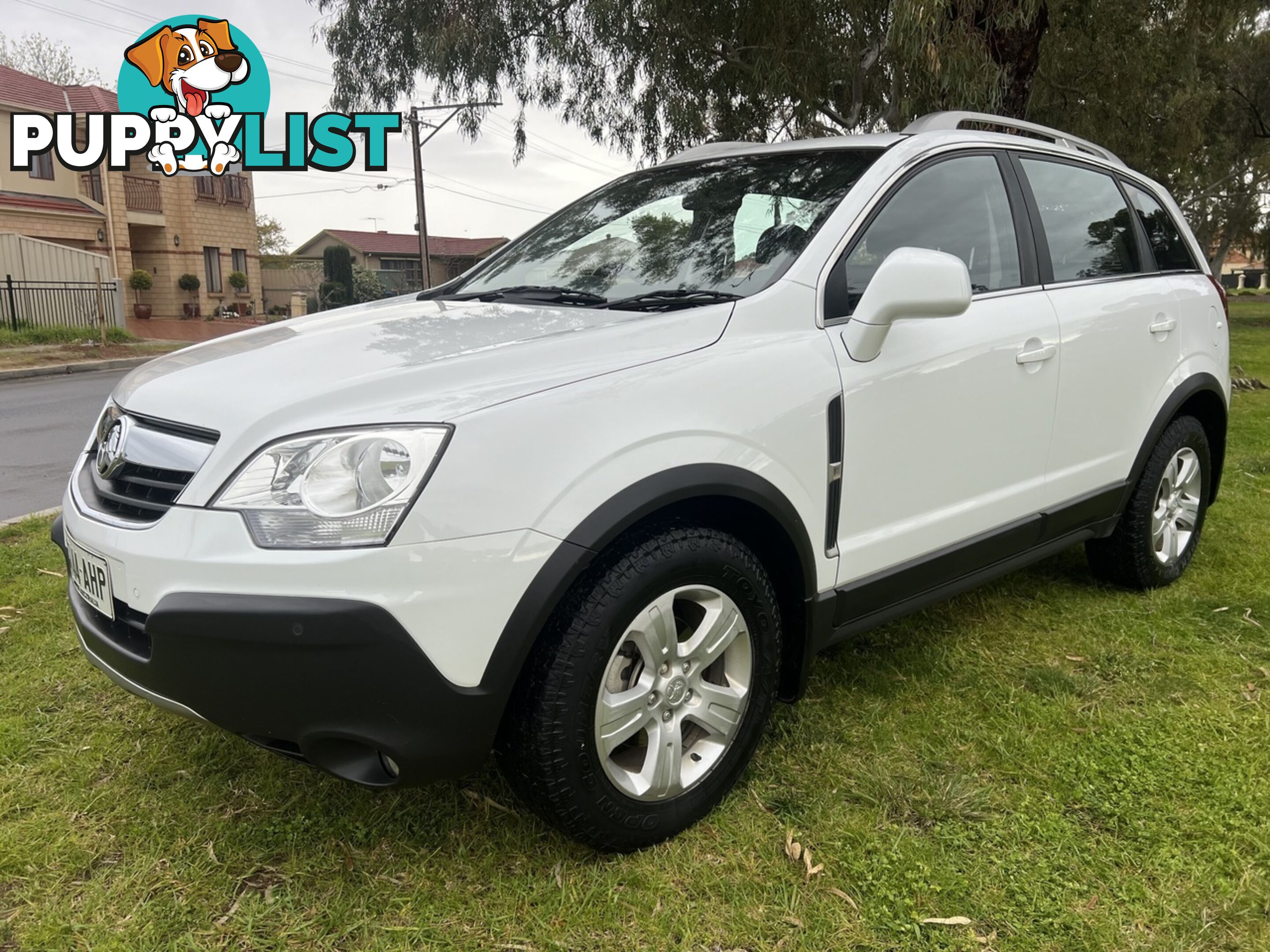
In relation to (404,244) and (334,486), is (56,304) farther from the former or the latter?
(404,244)

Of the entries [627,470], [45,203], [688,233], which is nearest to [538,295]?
[688,233]

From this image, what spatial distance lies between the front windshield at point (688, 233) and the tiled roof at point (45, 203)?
86.8ft

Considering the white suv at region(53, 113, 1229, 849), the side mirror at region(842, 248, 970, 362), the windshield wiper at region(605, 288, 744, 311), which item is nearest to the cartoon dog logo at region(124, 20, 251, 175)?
the white suv at region(53, 113, 1229, 849)

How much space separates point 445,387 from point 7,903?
1.51 meters

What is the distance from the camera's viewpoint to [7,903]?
2.12m

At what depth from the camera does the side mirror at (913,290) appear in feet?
7.86

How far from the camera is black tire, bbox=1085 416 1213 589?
3762mm

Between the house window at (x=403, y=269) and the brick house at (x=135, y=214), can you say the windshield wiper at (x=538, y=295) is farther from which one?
the house window at (x=403, y=269)

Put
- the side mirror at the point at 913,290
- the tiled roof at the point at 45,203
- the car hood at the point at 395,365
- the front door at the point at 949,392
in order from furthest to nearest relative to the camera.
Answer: the tiled roof at the point at 45,203 → the front door at the point at 949,392 → the side mirror at the point at 913,290 → the car hood at the point at 395,365

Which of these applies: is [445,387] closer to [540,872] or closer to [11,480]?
[540,872]

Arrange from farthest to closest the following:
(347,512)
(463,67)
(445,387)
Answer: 1. (463,67)
2. (445,387)
3. (347,512)

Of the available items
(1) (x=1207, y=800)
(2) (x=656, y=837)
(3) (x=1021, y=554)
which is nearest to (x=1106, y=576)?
(3) (x=1021, y=554)

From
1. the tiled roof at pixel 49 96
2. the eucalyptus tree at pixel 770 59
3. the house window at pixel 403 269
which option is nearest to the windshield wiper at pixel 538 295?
the eucalyptus tree at pixel 770 59

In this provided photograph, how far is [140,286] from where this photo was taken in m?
27.1
